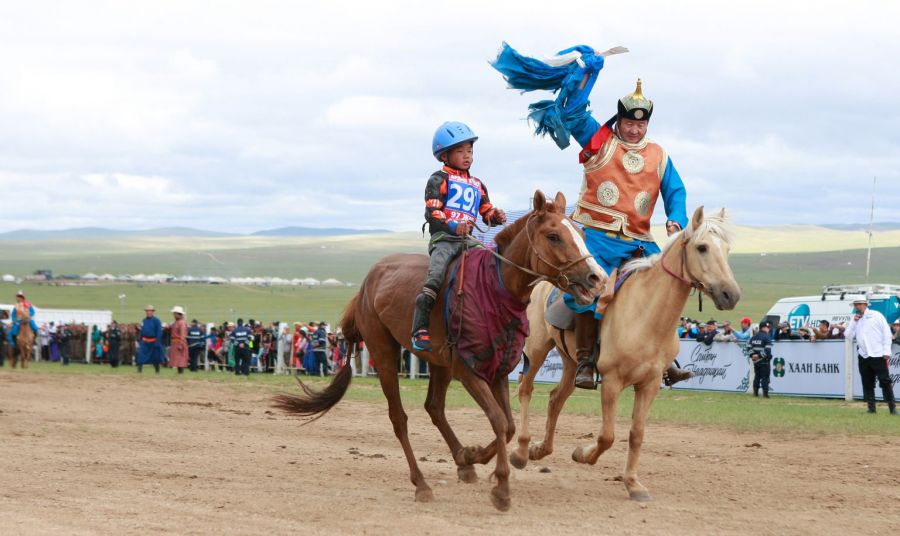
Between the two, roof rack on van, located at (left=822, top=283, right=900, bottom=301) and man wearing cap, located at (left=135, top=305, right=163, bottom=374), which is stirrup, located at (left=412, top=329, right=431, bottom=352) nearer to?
roof rack on van, located at (left=822, top=283, right=900, bottom=301)

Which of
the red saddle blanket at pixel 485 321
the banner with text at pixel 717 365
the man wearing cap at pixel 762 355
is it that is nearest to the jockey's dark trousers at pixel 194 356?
the banner with text at pixel 717 365

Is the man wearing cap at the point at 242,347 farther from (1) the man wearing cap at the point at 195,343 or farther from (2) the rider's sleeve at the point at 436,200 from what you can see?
(2) the rider's sleeve at the point at 436,200

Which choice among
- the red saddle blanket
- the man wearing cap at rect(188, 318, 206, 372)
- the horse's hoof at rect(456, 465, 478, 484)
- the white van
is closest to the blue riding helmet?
the red saddle blanket

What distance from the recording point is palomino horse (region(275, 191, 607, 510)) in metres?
8.00

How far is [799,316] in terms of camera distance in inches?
1098

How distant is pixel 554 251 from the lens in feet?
26.3

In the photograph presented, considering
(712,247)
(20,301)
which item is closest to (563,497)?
(712,247)

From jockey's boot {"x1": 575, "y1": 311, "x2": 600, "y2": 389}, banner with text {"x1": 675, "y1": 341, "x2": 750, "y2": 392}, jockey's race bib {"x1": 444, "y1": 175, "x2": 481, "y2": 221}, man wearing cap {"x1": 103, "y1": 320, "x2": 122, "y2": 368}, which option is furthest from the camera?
man wearing cap {"x1": 103, "y1": 320, "x2": 122, "y2": 368}

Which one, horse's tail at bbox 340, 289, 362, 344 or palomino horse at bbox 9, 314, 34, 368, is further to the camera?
palomino horse at bbox 9, 314, 34, 368

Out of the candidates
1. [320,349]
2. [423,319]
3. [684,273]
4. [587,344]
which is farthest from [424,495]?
[320,349]

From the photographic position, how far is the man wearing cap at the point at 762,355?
72.0ft

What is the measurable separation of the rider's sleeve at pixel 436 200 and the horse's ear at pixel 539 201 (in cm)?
85

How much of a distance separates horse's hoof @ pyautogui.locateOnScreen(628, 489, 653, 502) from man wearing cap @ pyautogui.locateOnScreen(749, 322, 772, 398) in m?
13.9

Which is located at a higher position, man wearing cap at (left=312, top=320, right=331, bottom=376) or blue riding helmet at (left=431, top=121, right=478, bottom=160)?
blue riding helmet at (left=431, top=121, right=478, bottom=160)
